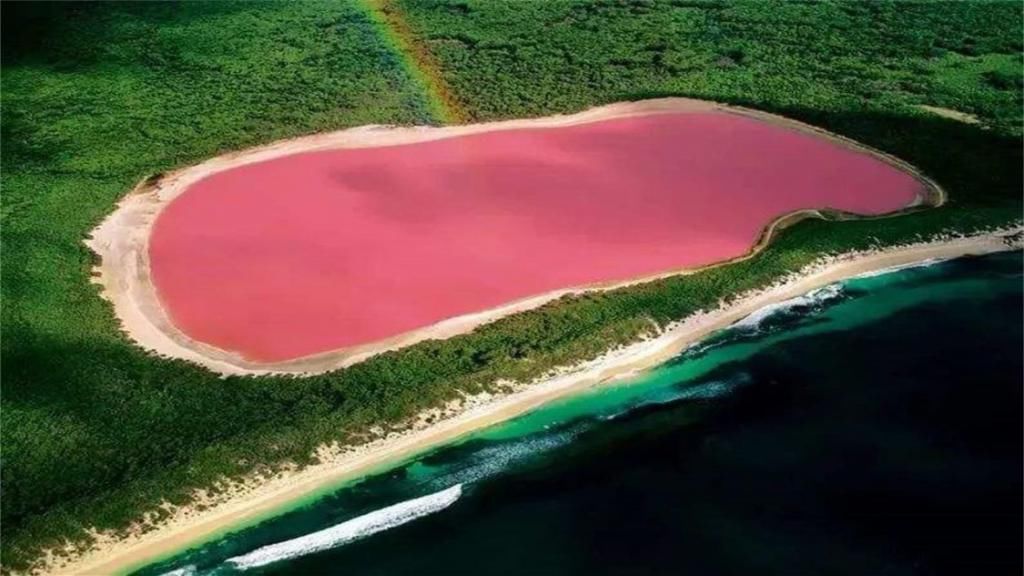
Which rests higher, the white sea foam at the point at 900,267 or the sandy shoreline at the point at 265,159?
the sandy shoreline at the point at 265,159

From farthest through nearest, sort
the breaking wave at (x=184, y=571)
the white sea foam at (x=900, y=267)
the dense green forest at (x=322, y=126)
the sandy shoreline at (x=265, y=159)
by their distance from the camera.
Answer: the white sea foam at (x=900, y=267) < the sandy shoreline at (x=265, y=159) < the dense green forest at (x=322, y=126) < the breaking wave at (x=184, y=571)

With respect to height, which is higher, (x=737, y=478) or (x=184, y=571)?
(x=184, y=571)

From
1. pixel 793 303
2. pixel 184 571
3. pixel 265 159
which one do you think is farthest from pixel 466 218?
pixel 184 571

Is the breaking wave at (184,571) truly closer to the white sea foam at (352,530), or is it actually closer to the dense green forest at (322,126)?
the white sea foam at (352,530)

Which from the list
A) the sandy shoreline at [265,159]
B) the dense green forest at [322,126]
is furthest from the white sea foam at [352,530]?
the sandy shoreline at [265,159]

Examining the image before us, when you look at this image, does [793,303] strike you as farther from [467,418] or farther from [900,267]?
[467,418]

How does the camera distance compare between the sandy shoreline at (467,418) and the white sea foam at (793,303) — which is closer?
the sandy shoreline at (467,418)
